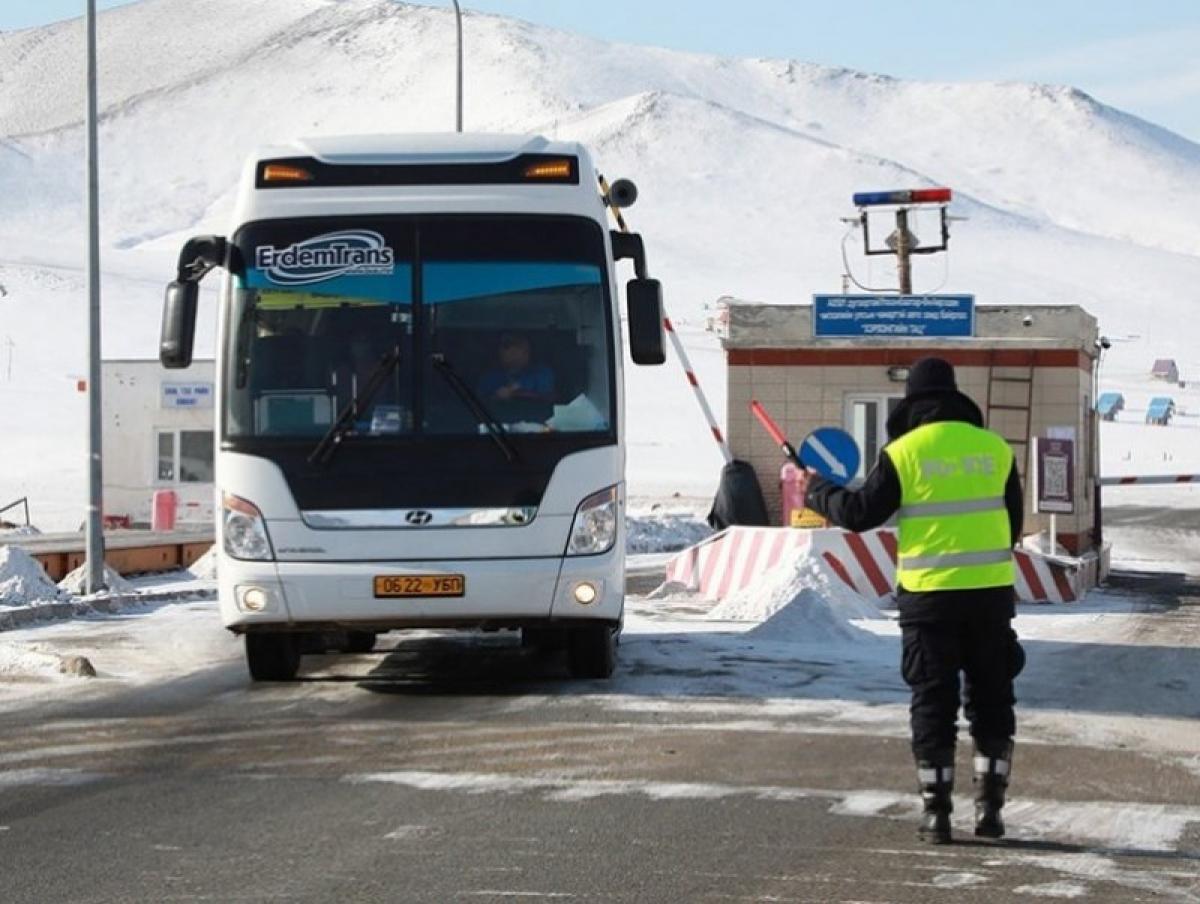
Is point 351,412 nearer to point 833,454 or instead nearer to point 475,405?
point 475,405

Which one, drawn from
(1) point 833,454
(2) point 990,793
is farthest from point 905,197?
(2) point 990,793

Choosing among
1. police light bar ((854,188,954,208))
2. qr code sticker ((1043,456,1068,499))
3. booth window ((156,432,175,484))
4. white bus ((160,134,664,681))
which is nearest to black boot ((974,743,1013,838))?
white bus ((160,134,664,681))

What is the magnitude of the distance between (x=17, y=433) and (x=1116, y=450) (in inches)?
1440

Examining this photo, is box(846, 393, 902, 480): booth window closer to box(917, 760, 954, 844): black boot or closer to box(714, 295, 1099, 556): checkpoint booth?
box(714, 295, 1099, 556): checkpoint booth

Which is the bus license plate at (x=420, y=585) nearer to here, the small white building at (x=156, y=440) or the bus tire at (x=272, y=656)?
the bus tire at (x=272, y=656)

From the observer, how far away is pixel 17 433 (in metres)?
76.9

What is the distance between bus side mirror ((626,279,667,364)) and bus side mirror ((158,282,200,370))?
2527 mm

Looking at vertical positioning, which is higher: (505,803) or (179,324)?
(179,324)

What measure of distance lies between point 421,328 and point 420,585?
1523mm

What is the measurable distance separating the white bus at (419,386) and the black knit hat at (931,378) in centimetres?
424

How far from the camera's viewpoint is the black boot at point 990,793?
8.74m

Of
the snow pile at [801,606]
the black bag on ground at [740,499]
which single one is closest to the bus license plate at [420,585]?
the snow pile at [801,606]

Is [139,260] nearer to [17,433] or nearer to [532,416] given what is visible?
[17,433]

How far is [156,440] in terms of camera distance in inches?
1524
